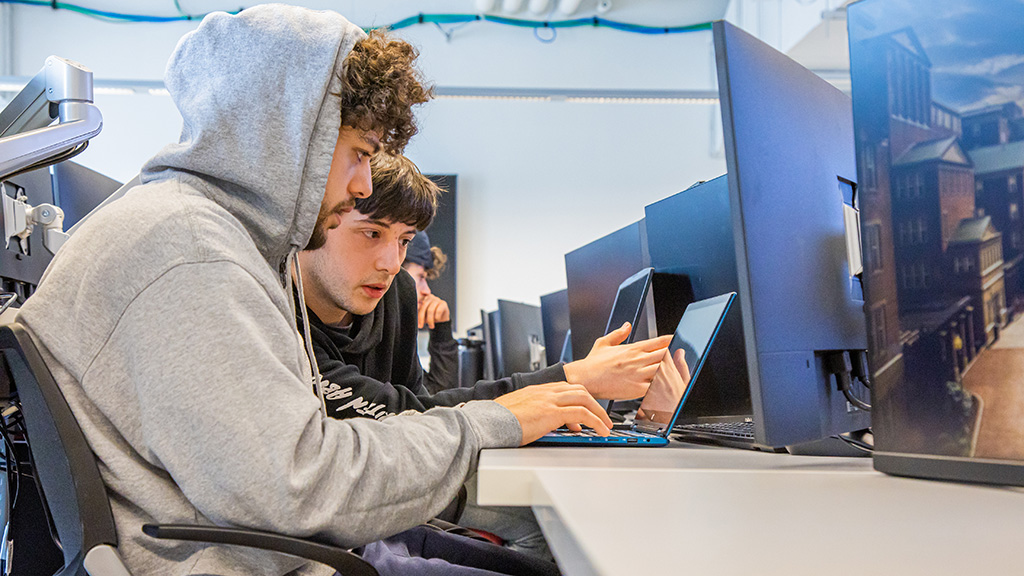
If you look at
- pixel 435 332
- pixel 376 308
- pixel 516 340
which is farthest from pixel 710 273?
pixel 435 332

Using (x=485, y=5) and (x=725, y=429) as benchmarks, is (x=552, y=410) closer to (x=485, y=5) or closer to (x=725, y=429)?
(x=725, y=429)

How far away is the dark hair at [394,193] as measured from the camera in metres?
1.66

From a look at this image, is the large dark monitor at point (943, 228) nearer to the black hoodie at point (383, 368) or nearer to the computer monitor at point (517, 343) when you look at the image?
the black hoodie at point (383, 368)

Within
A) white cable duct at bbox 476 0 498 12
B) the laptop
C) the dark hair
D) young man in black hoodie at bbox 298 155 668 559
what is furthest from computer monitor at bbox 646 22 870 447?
white cable duct at bbox 476 0 498 12

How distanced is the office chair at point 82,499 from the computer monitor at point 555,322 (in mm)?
1825

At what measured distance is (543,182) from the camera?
4910 mm

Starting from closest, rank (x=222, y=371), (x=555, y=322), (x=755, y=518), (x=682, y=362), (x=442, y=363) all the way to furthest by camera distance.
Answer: (x=755, y=518) → (x=222, y=371) → (x=682, y=362) → (x=555, y=322) → (x=442, y=363)

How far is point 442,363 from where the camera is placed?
2861 millimetres

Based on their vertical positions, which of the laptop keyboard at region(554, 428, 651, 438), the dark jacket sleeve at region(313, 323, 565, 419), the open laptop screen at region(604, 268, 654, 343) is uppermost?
the open laptop screen at region(604, 268, 654, 343)

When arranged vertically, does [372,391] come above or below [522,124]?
below

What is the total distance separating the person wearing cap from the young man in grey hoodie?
5.35ft

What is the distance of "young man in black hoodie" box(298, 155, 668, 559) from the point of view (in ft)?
4.03

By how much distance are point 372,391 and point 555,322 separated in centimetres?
133

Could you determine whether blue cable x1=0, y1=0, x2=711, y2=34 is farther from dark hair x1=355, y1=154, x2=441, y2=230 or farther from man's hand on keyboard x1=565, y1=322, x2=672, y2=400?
man's hand on keyboard x1=565, y1=322, x2=672, y2=400
